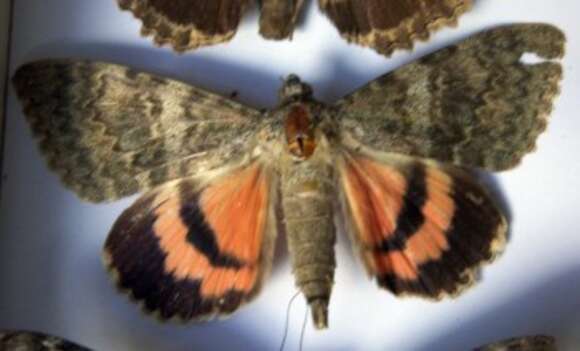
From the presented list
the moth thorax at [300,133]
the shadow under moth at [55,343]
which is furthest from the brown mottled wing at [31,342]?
the moth thorax at [300,133]

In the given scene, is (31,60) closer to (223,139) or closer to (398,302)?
(223,139)

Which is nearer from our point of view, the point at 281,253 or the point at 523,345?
the point at 523,345

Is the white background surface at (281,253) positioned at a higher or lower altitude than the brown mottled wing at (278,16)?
lower

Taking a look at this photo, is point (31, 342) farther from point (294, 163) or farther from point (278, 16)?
point (278, 16)

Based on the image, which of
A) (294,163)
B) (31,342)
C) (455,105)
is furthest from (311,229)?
(31,342)

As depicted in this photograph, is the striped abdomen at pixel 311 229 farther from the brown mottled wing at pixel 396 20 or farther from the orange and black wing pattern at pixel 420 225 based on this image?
the brown mottled wing at pixel 396 20

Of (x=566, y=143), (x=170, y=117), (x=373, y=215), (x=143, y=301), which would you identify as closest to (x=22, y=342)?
(x=143, y=301)

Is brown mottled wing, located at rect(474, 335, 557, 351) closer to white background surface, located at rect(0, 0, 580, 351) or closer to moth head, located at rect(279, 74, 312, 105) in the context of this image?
white background surface, located at rect(0, 0, 580, 351)
